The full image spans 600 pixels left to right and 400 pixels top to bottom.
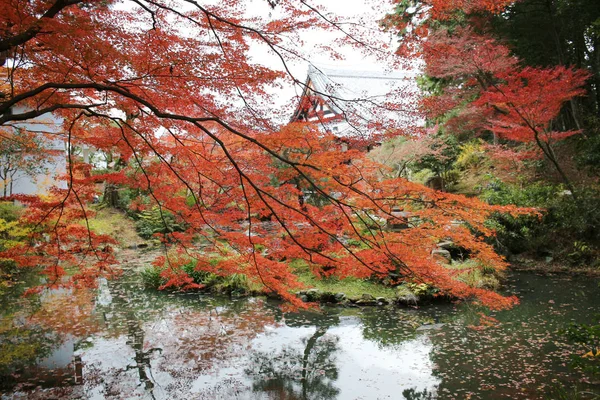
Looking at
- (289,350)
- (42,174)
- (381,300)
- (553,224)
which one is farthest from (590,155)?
(42,174)

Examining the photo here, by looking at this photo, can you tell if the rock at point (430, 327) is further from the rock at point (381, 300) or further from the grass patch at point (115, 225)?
the grass patch at point (115, 225)

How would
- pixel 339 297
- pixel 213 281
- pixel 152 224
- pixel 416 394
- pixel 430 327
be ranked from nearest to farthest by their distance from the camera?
pixel 416 394 < pixel 430 327 < pixel 339 297 < pixel 213 281 < pixel 152 224

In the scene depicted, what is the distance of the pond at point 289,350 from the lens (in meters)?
4.18

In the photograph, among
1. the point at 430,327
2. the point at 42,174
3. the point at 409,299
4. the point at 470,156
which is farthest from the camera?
the point at 42,174

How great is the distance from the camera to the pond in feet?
13.7

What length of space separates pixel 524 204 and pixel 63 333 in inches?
362

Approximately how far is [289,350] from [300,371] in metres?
0.66

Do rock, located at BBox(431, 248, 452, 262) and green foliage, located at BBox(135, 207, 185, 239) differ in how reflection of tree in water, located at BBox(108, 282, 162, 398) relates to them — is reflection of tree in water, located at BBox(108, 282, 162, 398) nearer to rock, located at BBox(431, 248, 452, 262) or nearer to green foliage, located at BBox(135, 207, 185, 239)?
green foliage, located at BBox(135, 207, 185, 239)

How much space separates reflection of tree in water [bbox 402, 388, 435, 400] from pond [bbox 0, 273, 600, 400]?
0.01 meters

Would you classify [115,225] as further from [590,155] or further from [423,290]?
[590,155]

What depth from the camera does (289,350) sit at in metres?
5.36

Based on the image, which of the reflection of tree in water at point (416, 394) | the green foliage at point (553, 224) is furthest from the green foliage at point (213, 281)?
the green foliage at point (553, 224)

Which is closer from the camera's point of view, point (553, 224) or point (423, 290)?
point (423, 290)

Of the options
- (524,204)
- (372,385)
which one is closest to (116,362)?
(372,385)
